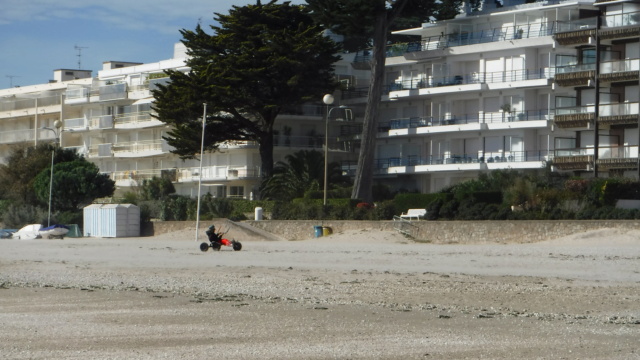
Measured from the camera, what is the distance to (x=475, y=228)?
43.3 metres

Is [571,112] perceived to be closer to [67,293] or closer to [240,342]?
[67,293]

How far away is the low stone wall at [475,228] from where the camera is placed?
4000 centimetres

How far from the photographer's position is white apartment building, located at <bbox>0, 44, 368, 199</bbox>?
7956 cm

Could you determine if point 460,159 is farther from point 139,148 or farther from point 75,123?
point 75,123

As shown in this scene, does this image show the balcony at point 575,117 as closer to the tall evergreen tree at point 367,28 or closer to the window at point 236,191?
the tall evergreen tree at point 367,28

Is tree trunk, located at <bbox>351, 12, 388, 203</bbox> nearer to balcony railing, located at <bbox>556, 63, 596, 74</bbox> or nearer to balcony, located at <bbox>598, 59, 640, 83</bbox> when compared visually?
balcony railing, located at <bbox>556, 63, 596, 74</bbox>

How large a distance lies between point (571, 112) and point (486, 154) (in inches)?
Answer: 382

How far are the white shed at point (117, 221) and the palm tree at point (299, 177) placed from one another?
924cm

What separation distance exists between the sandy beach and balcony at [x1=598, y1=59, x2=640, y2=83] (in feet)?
79.8

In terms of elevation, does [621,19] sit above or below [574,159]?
above

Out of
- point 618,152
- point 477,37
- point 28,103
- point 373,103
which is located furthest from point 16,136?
point 618,152

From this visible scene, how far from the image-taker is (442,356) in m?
13.5

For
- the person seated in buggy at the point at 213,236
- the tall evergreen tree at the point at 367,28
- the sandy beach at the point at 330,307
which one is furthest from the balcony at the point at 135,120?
the sandy beach at the point at 330,307

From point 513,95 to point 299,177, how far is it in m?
13.4
